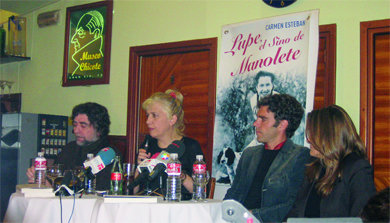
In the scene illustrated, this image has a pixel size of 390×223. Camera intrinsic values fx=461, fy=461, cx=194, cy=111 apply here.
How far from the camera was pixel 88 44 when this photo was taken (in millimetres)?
4922

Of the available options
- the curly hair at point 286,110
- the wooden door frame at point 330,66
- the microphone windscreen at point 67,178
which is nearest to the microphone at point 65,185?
the microphone windscreen at point 67,178

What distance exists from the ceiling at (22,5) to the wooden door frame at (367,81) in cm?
354

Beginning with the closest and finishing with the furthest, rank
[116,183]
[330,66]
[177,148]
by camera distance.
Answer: [116,183], [177,148], [330,66]

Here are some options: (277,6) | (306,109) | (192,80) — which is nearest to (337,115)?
(306,109)

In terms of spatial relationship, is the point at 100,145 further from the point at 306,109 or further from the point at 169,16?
the point at 306,109

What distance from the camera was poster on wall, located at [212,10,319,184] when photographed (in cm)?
348

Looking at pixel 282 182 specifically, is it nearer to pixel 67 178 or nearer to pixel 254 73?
pixel 254 73

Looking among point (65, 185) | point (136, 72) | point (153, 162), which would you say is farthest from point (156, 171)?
point (136, 72)

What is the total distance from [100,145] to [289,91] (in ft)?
5.24

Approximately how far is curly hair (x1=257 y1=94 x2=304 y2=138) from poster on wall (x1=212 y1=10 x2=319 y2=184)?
0.80ft

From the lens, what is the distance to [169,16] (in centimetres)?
436

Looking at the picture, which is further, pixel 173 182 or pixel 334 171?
pixel 173 182

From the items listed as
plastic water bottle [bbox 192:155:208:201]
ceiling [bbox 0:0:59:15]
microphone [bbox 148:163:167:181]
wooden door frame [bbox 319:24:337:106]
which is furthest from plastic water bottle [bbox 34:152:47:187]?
ceiling [bbox 0:0:59:15]

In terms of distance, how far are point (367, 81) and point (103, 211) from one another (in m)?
2.03
